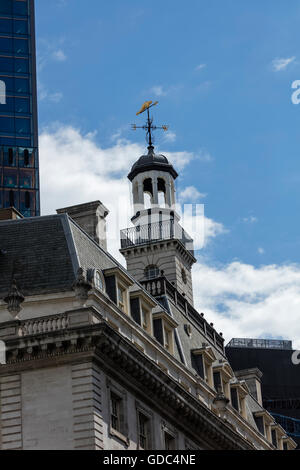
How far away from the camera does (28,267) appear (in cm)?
4747

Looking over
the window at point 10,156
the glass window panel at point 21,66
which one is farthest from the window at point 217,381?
the glass window panel at point 21,66

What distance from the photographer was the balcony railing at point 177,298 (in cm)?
5947

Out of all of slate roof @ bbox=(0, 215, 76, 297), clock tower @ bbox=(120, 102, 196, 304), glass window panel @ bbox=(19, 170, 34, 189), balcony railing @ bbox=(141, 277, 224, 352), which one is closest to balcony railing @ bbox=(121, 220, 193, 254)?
clock tower @ bbox=(120, 102, 196, 304)

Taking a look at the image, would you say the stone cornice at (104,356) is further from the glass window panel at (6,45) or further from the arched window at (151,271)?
the glass window panel at (6,45)

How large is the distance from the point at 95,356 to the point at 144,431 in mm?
5935

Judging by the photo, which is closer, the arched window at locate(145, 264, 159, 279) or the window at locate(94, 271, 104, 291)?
the window at locate(94, 271, 104, 291)

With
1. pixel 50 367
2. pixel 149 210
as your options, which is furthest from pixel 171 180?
pixel 50 367

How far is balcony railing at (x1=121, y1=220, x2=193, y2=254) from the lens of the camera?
90.5 meters

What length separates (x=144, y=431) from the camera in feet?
153

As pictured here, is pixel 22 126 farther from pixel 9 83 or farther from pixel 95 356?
pixel 95 356

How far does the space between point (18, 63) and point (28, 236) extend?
99.5m

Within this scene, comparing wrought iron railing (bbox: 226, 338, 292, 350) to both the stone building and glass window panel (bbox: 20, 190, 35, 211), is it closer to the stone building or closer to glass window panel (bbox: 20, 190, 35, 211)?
glass window panel (bbox: 20, 190, 35, 211)

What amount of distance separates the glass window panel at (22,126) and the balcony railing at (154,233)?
176 ft

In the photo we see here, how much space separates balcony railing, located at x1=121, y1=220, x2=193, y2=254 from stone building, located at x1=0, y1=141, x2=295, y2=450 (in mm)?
27771
